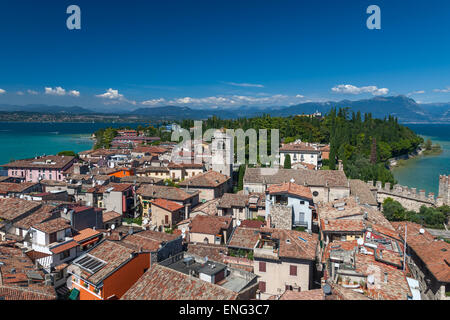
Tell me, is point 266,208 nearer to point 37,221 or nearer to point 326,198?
point 326,198

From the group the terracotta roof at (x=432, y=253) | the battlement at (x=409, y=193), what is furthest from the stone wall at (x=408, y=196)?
the terracotta roof at (x=432, y=253)

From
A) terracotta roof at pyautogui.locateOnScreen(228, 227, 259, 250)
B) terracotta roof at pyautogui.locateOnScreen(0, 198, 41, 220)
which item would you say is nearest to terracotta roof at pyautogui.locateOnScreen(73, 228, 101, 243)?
terracotta roof at pyautogui.locateOnScreen(0, 198, 41, 220)

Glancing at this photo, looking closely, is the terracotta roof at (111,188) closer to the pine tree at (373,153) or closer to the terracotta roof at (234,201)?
the terracotta roof at (234,201)

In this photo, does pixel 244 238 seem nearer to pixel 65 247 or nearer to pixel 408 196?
pixel 65 247

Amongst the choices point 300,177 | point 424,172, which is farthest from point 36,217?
point 424,172

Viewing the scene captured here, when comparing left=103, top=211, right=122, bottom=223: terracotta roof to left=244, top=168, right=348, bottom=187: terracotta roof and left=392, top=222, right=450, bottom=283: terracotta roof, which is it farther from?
left=392, top=222, right=450, bottom=283: terracotta roof
